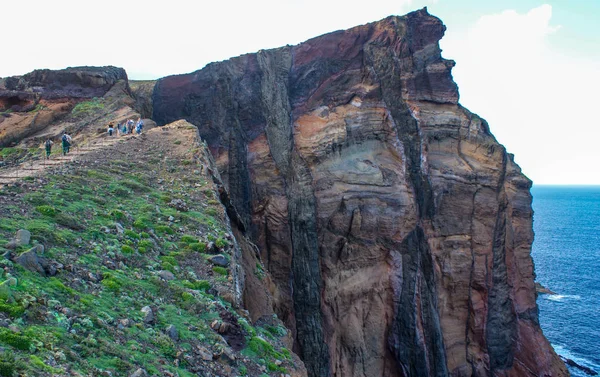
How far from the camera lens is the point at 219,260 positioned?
15.4m

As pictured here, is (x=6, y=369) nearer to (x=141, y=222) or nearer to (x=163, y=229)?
(x=141, y=222)

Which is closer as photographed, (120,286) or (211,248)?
(120,286)

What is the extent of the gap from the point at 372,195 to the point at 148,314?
82.3 feet

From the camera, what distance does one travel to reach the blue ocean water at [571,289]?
51.9m

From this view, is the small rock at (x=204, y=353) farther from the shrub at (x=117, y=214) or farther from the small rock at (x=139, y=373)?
the shrub at (x=117, y=214)

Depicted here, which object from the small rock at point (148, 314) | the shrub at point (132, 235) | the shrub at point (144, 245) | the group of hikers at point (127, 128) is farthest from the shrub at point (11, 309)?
the group of hikers at point (127, 128)

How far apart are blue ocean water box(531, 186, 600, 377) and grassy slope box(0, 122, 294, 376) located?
150 feet

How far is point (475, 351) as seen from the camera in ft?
120

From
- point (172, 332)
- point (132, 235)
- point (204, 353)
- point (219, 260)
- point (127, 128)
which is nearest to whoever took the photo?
point (204, 353)

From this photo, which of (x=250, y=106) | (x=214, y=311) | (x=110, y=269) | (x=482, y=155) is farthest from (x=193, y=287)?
(x=482, y=155)

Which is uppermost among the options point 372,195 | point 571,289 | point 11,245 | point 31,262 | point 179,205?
point 179,205

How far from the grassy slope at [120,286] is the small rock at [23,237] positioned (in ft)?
0.93

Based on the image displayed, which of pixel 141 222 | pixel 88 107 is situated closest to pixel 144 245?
pixel 141 222

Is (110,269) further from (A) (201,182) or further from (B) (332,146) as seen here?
(B) (332,146)
